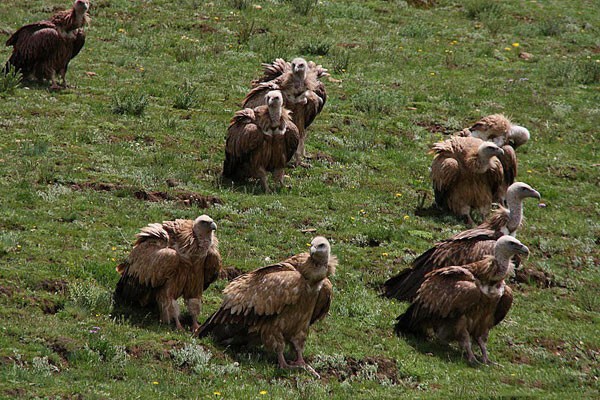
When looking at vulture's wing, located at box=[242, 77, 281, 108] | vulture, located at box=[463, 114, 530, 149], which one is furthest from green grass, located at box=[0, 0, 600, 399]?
vulture, located at box=[463, 114, 530, 149]

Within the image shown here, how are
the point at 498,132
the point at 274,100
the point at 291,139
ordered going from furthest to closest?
the point at 498,132 < the point at 291,139 < the point at 274,100

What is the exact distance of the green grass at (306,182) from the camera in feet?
37.3

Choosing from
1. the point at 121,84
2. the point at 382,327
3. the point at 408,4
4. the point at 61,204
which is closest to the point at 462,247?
the point at 382,327

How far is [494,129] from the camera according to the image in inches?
731

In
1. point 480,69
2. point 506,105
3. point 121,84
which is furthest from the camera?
point 480,69

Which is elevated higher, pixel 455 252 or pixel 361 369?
pixel 455 252

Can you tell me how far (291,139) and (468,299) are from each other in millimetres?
5989

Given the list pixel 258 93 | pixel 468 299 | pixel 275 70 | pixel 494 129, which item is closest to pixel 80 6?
pixel 275 70

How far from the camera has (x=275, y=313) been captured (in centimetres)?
1150

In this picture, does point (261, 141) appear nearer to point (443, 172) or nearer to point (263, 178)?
point (263, 178)

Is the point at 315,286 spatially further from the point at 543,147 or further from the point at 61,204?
A: the point at 543,147

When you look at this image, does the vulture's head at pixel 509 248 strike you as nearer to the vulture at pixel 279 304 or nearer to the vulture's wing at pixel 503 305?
the vulture's wing at pixel 503 305

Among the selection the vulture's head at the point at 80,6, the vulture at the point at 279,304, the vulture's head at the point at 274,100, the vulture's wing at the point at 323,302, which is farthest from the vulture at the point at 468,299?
the vulture's head at the point at 80,6

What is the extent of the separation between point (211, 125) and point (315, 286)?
31.1 ft
